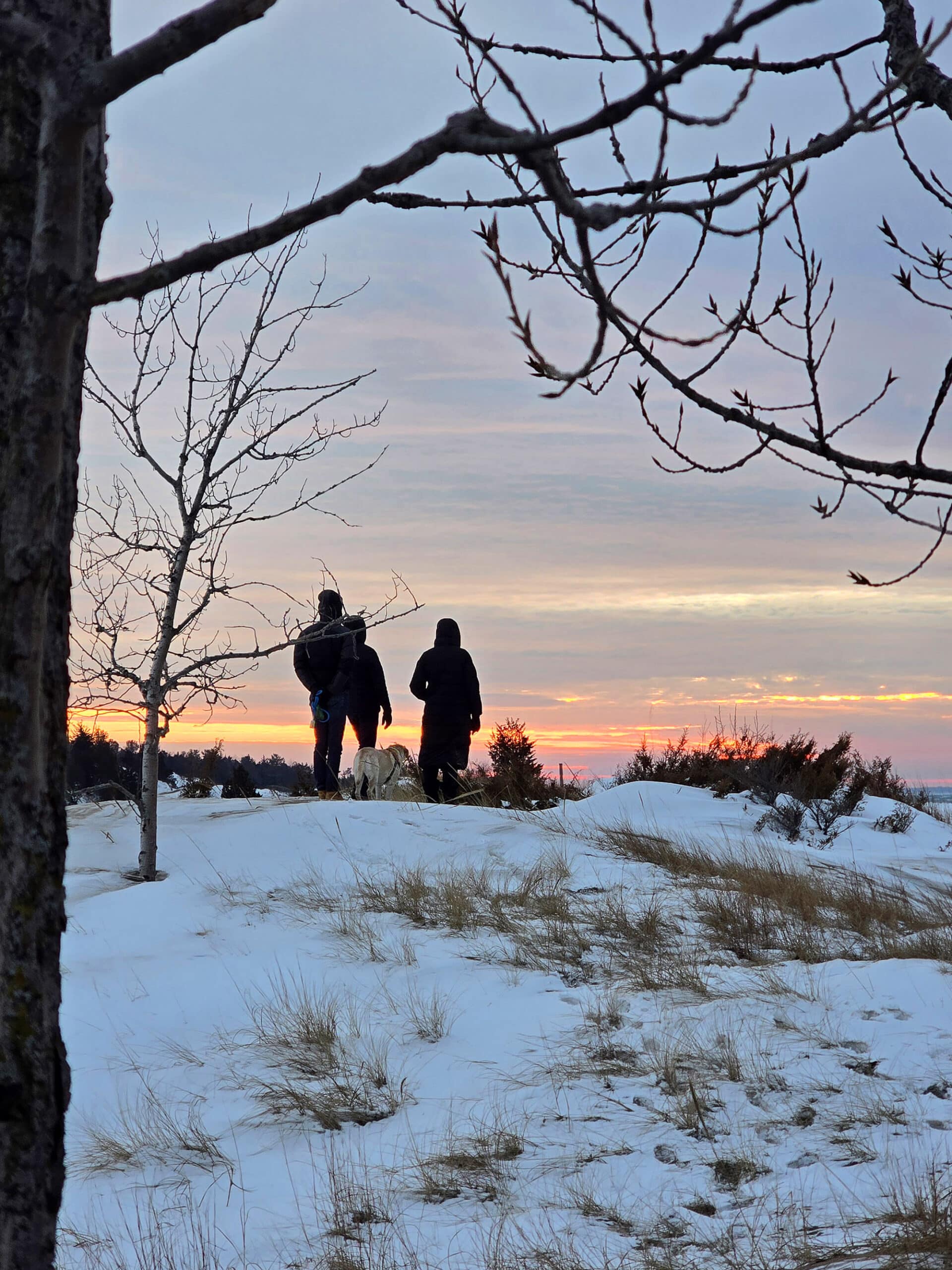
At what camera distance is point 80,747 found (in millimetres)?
20406

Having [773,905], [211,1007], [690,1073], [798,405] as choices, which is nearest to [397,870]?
[211,1007]

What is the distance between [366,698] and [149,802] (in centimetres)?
402

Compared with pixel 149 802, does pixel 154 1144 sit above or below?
below

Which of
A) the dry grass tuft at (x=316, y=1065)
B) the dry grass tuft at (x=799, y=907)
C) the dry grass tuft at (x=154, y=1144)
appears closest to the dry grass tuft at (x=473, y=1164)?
Answer: the dry grass tuft at (x=316, y=1065)

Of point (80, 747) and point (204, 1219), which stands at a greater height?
point (80, 747)

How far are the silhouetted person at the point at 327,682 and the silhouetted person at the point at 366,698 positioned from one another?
158 millimetres

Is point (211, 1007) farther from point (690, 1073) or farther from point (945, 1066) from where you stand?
point (945, 1066)

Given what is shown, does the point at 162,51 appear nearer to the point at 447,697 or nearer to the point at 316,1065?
the point at 316,1065

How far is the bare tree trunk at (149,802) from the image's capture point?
7316 millimetres

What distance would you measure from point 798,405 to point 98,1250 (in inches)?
139

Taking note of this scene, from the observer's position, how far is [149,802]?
289 inches

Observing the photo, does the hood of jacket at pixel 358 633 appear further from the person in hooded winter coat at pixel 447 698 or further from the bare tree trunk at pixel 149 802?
the bare tree trunk at pixel 149 802

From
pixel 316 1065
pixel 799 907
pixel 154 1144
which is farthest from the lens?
pixel 799 907

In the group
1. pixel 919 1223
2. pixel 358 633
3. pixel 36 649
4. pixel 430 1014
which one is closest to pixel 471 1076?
pixel 430 1014
